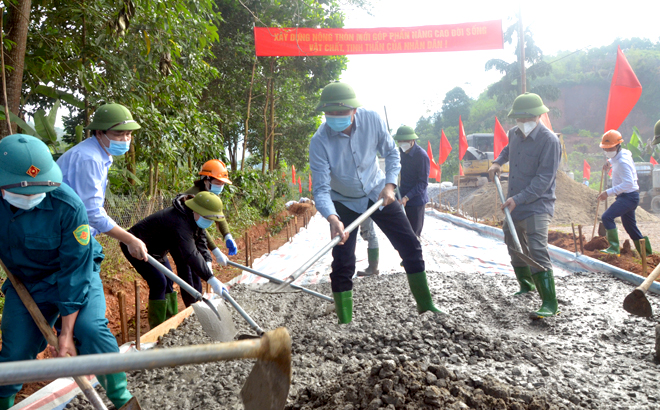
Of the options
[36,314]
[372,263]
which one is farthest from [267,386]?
[372,263]

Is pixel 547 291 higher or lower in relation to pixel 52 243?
lower

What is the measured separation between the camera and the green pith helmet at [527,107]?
3.91m

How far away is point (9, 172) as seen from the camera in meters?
1.87

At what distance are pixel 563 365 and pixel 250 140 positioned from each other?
1504 cm

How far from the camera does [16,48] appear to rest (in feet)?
12.9

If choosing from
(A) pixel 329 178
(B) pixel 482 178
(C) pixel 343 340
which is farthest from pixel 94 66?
(B) pixel 482 178

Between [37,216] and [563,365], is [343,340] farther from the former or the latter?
[37,216]

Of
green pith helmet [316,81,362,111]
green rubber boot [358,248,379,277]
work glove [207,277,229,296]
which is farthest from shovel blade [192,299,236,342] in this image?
green rubber boot [358,248,379,277]

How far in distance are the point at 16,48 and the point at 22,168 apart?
279cm

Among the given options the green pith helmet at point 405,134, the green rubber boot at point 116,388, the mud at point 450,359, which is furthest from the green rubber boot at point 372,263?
the green rubber boot at point 116,388

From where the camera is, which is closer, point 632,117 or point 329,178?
point 329,178

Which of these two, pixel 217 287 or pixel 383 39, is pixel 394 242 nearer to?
pixel 217 287

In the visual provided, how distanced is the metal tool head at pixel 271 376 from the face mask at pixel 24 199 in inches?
48.3

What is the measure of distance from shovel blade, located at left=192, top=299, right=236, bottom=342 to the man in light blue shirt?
653mm
